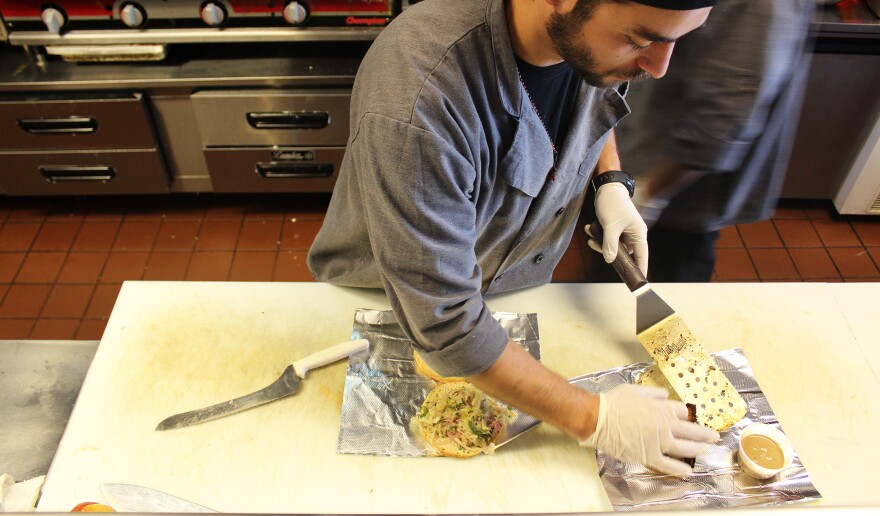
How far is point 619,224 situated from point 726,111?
36cm

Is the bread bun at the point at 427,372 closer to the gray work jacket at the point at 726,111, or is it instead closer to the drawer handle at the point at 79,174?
the gray work jacket at the point at 726,111

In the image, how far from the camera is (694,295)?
1540 millimetres

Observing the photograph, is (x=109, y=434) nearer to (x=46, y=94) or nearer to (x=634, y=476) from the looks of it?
(x=634, y=476)

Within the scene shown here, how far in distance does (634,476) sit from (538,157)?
628 mm

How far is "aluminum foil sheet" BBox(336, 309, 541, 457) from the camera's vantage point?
1.24 metres

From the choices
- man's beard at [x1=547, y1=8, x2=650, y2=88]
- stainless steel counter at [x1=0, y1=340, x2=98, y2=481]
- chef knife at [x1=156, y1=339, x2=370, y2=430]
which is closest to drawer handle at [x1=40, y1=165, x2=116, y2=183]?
stainless steel counter at [x1=0, y1=340, x2=98, y2=481]

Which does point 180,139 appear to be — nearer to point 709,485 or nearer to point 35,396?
point 35,396

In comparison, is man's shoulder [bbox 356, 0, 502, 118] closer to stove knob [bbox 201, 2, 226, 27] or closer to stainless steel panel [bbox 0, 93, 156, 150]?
stove knob [bbox 201, 2, 226, 27]

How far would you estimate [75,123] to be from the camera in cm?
260

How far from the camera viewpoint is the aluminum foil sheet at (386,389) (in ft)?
4.07

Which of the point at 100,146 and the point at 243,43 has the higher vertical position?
the point at 243,43

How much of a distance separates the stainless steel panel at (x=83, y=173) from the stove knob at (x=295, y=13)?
84 centimetres

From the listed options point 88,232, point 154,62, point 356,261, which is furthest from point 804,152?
point 88,232

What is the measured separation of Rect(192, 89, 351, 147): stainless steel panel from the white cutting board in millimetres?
1205
